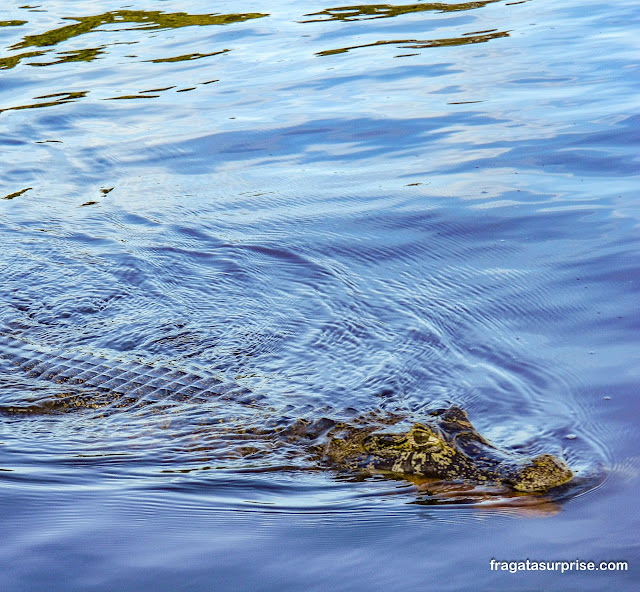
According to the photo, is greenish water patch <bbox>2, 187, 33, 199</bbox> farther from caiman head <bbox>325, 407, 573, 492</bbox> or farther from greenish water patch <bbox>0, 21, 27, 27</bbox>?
greenish water patch <bbox>0, 21, 27, 27</bbox>

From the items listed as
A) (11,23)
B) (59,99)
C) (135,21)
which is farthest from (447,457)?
(11,23)

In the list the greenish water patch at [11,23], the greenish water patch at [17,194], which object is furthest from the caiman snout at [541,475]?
the greenish water patch at [11,23]

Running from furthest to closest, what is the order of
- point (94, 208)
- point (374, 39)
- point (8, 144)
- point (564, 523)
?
point (374, 39), point (8, 144), point (94, 208), point (564, 523)

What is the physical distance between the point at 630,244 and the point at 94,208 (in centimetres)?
442

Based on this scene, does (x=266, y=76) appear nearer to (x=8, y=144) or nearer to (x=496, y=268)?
(x=8, y=144)

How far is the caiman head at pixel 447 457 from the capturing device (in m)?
3.41

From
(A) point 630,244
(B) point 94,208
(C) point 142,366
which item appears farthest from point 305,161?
(C) point 142,366

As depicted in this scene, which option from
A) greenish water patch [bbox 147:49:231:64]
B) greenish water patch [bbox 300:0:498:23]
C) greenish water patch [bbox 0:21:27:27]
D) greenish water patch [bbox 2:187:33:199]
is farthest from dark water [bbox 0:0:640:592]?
greenish water patch [bbox 0:21:27:27]

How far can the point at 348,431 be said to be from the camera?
3.87 metres

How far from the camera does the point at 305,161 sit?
7.95 meters

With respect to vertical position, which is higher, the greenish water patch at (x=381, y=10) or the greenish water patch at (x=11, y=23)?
the greenish water patch at (x=11, y=23)

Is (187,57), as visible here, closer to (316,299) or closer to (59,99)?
(59,99)

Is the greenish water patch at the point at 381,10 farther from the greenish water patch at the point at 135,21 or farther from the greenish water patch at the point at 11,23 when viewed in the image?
the greenish water patch at the point at 11,23

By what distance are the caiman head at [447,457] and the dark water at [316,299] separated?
0.40 feet
